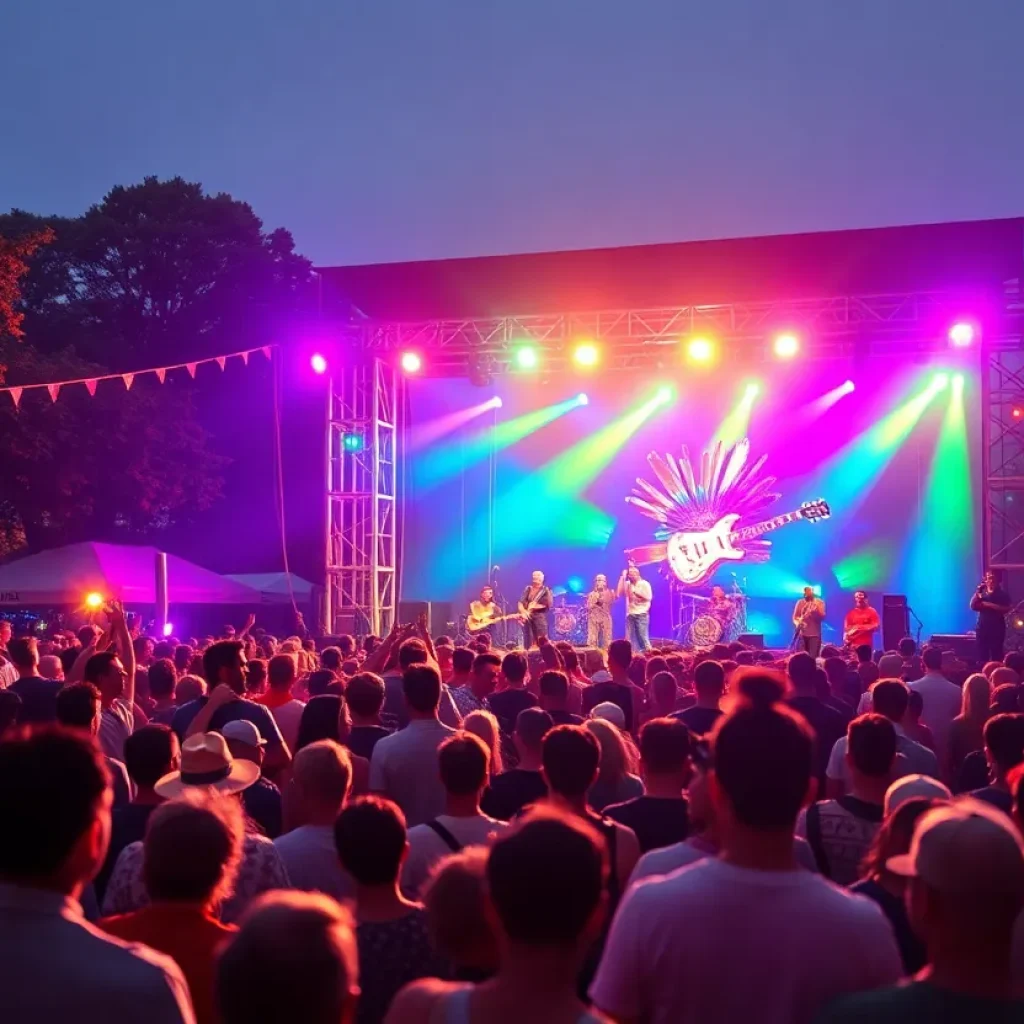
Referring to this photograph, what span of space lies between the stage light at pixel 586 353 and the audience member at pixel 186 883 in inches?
651

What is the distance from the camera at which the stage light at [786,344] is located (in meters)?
18.0

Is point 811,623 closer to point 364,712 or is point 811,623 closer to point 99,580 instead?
point 364,712

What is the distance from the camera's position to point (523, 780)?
15.2 feet

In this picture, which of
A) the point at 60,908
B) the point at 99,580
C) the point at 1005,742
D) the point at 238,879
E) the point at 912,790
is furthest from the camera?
the point at 99,580

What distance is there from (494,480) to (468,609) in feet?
8.30

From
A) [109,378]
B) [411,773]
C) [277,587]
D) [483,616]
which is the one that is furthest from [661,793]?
[277,587]

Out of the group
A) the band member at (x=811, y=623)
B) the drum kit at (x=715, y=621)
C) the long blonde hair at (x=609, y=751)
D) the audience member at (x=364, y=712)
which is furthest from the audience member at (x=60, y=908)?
the drum kit at (x=715, y=621)

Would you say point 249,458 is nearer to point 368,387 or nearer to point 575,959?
point 368,387

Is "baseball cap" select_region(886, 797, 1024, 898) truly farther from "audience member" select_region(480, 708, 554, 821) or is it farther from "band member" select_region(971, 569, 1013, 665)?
"band member" select_region(971, 569, 1013, 665)

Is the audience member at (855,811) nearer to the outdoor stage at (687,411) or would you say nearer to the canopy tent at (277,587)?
the outdoor stage at (687,411)

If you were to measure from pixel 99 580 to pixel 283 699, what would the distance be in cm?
1699

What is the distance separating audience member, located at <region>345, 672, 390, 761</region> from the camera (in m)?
5.57

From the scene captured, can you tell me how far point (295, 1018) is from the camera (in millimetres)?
1699

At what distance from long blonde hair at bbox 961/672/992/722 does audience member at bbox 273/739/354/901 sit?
14.1 feet
